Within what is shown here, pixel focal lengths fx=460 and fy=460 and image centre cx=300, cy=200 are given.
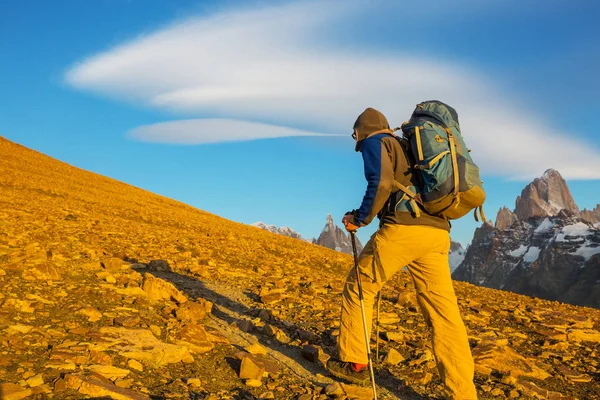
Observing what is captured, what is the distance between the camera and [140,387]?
14.2ft

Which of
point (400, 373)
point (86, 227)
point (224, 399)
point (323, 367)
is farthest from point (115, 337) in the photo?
point (86, 227)

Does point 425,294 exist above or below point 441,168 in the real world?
below

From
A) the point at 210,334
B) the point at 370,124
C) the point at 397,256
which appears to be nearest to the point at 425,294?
the point at 397,256

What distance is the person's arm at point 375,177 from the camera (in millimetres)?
4656

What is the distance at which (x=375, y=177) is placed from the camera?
15.3ft

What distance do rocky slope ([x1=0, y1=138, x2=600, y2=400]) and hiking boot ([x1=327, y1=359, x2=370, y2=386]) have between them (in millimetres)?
184

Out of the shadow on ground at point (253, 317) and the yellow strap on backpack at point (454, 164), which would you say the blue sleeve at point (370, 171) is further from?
the shadow on ground at point (253, 317)

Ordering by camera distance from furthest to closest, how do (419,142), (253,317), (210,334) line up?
(253,317)
(210,334)
(419,142)

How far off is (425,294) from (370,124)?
1.94 metres

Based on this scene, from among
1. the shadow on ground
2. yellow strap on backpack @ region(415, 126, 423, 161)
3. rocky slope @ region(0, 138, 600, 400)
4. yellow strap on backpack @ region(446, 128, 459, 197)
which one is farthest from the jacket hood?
the shadow on ground

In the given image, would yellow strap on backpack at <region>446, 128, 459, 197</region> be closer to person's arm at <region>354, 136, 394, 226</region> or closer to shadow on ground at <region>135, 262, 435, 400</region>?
person's arm at <region>354, 136, 394, 226</region>

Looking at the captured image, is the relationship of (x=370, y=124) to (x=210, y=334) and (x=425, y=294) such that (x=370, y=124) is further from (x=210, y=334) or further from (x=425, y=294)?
(x=210, y=334)

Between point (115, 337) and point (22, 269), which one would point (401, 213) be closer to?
point (115, 337)

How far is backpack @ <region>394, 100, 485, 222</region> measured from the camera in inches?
180
